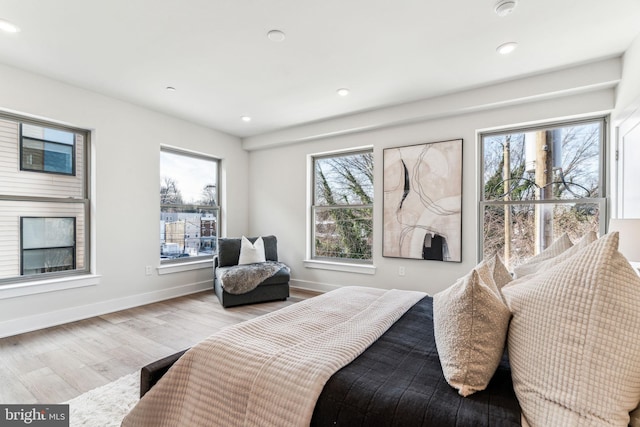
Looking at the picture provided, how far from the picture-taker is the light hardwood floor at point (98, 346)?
2055 mm

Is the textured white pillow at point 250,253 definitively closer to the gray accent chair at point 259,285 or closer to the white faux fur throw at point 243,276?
the gray accent chair at point 259,285

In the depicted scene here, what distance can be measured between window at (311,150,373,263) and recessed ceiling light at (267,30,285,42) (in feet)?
7.55

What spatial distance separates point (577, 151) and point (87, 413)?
4.70 metres

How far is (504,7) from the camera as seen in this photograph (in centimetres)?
206

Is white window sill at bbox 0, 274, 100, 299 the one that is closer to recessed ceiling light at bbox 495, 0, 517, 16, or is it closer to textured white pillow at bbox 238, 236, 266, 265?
textured white pillow at bbox 238, 236, 266, 265

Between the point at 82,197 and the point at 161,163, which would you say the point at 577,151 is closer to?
the point at 161,163

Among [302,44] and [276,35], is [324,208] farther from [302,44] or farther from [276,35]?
[276,35]

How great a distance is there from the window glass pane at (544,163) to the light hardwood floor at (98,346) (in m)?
3.16

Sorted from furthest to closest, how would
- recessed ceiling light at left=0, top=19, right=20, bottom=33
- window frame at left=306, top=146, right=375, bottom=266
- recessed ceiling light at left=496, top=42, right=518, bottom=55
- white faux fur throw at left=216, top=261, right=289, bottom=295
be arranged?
1. window frame at left=306, top=146, right=375, bottom=266
2. white faux fur throw at left=216, top=261, right=289, bottom=295
3. recessed ceiling light at left=496, top=42, right=518, bottom=55
4. recessed ceiling light at left=0, top=19, right=20, bottom=33

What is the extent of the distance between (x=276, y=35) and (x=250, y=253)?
2.97 m

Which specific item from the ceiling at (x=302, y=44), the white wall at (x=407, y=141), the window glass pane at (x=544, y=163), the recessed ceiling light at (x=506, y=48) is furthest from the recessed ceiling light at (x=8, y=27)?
the window glass pane at (x=544, y=163)

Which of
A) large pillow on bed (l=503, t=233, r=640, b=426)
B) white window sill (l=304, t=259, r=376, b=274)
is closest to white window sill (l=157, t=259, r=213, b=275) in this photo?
white window sill (l=304, t=259, r=376, b=274)

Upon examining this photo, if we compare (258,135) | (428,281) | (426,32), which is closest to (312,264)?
(428,281)

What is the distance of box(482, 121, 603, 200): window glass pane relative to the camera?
3119 millimetres
